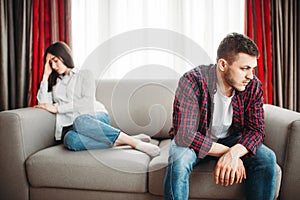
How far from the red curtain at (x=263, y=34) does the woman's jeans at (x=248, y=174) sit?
1.10m

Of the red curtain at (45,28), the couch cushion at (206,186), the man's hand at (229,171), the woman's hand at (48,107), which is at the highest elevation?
the red curtain at (45,28)

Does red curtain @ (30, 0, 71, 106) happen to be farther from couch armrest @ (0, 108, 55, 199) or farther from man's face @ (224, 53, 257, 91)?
man's face @ (224, 53, 257, 91)

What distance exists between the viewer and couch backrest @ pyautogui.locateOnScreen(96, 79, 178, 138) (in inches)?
85.4

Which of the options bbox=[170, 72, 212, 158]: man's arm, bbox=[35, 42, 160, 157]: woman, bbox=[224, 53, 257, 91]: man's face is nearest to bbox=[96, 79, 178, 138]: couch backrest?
bbox=[35, 42, 160, 157]: woman

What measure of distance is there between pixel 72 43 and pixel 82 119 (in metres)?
1.07

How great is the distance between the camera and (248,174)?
1.48 m

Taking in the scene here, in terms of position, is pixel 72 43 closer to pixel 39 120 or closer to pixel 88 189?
pixel 39 120

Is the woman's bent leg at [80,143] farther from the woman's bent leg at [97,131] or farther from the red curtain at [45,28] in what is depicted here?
the red curtain at [45,28]

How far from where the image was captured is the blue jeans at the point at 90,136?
1791mm

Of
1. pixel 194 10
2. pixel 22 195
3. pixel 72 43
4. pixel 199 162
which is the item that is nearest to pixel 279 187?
pixel 199 162

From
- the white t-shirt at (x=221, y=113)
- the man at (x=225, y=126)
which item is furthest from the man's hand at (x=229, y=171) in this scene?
the white t-shirt at (x=221, y=113)

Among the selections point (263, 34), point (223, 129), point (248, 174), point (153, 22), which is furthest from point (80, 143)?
point (263, 34)

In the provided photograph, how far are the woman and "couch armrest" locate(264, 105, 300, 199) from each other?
64cm

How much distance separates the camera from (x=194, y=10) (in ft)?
8.62
